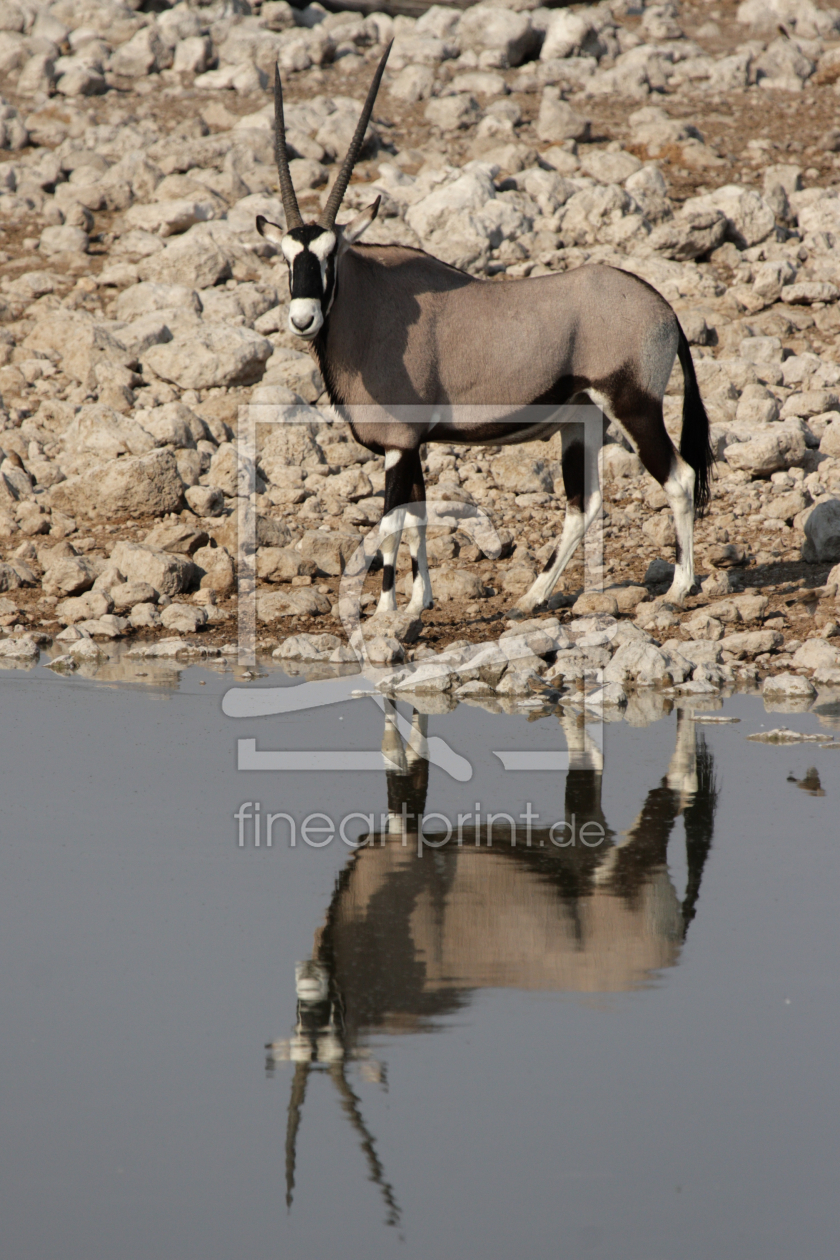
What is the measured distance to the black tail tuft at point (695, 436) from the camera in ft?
27.5


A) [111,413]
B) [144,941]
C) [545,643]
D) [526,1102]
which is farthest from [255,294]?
[526,1102]

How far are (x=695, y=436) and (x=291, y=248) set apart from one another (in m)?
2.71

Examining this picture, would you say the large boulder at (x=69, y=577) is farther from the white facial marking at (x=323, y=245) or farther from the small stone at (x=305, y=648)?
the white facial marking at (x=323, y=245)

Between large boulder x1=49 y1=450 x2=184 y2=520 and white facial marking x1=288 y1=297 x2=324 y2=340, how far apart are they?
2.69 m

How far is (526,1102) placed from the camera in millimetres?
2996

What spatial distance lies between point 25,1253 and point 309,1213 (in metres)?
0.50

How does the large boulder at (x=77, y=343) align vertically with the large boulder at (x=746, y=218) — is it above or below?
below

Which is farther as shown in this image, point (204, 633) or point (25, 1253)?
point (204, 633)

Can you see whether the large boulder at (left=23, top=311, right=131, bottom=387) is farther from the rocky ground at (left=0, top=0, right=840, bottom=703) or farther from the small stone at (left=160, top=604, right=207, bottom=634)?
the small stone at (left=160, top=604, right=207, bottom=634)

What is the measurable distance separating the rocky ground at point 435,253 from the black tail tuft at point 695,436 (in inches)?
20.3

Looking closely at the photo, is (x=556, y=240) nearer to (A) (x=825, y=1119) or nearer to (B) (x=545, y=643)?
(B) (x=545, y=643)

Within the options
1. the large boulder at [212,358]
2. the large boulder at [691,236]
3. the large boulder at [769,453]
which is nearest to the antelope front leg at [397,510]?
the large boulder at [769,453]

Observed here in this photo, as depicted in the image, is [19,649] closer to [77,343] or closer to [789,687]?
[789,687]

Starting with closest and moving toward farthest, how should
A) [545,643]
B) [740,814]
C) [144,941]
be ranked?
[144,941] → [740,814] → [545,643]
